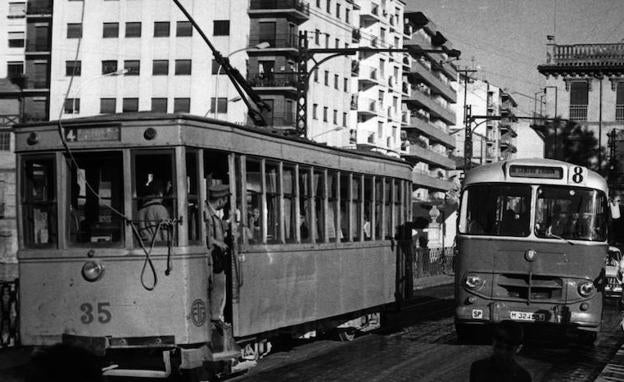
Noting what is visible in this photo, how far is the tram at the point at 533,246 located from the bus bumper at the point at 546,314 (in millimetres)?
16

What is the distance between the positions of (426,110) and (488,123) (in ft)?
100

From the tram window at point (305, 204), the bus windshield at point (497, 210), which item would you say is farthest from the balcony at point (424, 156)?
the tram window at point (305, 204)

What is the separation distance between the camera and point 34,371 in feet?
15.2

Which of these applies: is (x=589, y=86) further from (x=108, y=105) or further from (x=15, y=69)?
(x=15, y=69)

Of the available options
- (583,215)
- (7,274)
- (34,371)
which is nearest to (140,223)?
(34,371)

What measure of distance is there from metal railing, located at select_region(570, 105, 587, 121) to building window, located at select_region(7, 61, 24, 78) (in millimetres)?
41006

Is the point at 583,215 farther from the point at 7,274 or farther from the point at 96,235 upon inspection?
the point at 7,274

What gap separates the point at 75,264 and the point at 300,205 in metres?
4.28

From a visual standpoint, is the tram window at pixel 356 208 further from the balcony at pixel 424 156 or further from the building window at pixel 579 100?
the balcony at pixel 424 156

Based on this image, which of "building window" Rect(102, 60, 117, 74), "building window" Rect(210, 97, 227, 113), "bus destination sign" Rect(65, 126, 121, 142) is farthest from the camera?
"building window" Rect(102, 60, 117, 74)

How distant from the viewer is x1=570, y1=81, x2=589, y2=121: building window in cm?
7744

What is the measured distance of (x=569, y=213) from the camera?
59.3ft

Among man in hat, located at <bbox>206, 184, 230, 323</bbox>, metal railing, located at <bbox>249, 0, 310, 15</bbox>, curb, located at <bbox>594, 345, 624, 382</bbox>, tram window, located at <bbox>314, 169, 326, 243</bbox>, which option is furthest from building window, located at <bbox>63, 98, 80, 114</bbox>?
man in hat, located at <bbox>206, 184, 230, 323</bbox>

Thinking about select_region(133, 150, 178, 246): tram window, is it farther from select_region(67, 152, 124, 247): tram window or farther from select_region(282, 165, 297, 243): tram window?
select_region(282, 165, 297, 243): tram window
